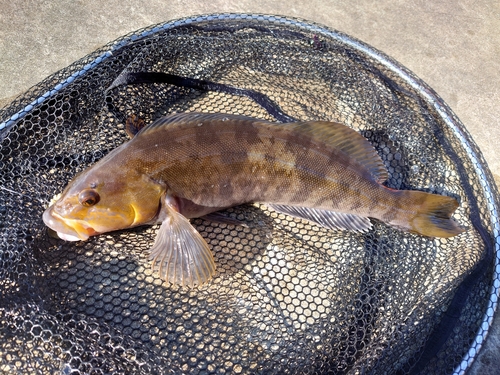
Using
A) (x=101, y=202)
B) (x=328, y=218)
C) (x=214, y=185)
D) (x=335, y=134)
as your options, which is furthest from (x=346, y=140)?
(x=101, y=202)

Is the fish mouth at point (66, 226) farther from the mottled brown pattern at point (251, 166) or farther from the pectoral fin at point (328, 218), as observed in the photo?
the pectoral fin at point (328, 218)

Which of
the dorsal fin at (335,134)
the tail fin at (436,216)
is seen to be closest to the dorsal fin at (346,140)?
the dorsal fin at (335,134)

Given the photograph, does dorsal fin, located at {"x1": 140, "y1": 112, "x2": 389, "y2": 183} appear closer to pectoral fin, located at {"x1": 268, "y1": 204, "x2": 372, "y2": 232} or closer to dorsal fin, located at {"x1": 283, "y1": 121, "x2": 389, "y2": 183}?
dorsal fin, located at {"x1": 283, "y1": 121, "x2": 389, "y2": 183}

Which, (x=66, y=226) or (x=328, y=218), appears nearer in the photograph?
(x=66, y=226)

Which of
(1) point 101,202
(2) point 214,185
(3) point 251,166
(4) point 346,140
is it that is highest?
(4) point 346,140

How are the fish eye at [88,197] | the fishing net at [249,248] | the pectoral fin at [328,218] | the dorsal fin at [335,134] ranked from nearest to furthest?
the fish eye at [88,197], the fishing net at [249,248], the dorsal fin at [335,134], the pectoral fin at [328,218]

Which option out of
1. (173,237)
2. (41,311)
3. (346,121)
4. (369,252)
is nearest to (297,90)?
(346,121)

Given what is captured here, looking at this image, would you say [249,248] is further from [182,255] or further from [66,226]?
[66,226]
